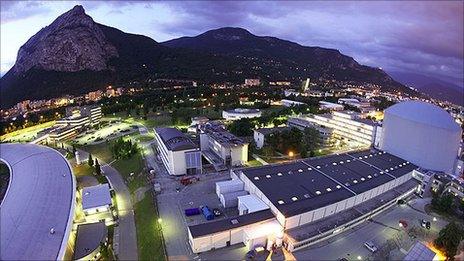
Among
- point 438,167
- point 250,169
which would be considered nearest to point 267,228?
point 250,169

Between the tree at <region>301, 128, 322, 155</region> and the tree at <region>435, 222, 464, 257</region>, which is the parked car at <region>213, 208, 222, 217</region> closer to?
the tree at <region>435, 222, 464, 257</region>

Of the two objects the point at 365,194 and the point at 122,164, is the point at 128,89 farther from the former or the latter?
the point at 365,194

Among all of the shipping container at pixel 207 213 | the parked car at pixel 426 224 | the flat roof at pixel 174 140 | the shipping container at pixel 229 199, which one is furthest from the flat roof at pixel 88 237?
the parked car at pixel 426 224

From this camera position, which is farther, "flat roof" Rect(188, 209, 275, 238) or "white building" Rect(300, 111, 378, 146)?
"white building" Rect(300, 111, 378, 146)

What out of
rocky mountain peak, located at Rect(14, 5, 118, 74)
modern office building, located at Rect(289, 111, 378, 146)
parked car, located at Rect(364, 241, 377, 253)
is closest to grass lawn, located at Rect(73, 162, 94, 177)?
parked car, located at Rect(364, 241, 377, 253)

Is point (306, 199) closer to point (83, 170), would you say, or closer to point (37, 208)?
point (37, 208)

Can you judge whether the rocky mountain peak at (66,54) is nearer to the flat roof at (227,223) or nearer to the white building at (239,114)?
the white building at (239,114)
